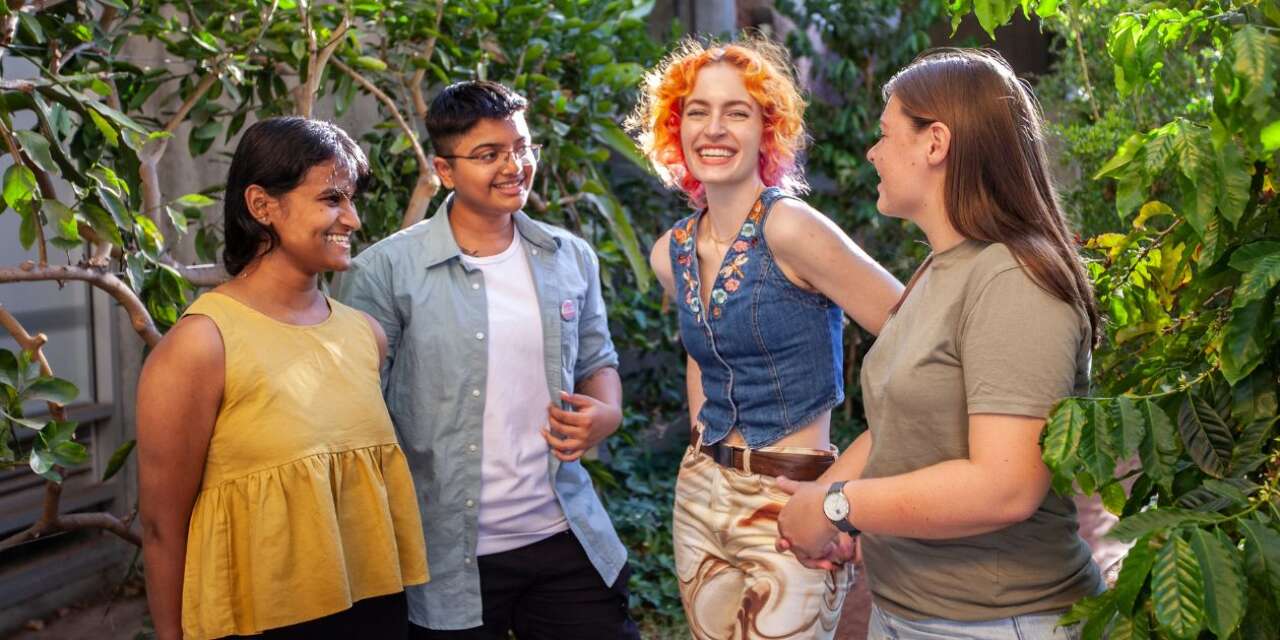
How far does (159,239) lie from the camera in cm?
321

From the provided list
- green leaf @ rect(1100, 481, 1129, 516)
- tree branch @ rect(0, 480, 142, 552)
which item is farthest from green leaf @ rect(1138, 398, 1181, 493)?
tree branch @ rect(0, 480, 142, 552)

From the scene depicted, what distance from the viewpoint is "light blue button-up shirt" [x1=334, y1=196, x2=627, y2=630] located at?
2.95 metres

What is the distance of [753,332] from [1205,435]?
107 cm

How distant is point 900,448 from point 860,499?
4.3 inches

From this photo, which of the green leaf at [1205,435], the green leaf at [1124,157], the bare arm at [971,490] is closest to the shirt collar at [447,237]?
the bare arm at [971,490]

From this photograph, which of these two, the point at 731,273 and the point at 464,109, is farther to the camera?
the point at 464,109

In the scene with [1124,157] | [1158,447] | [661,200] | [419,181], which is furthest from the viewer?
[661,200]

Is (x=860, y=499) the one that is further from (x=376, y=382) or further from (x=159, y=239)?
(x=159, y=239)

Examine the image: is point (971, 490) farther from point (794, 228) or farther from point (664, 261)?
point (664, 261)

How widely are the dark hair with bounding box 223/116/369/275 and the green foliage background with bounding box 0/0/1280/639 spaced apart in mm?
408

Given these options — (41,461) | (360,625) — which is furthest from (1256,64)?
(41,461)

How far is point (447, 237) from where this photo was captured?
3076 mm

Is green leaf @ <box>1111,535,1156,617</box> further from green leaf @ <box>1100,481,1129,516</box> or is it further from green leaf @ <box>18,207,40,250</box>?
green leaf @ <box>18,207,40,250</box>

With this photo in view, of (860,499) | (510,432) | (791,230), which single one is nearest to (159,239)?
(510,432)
